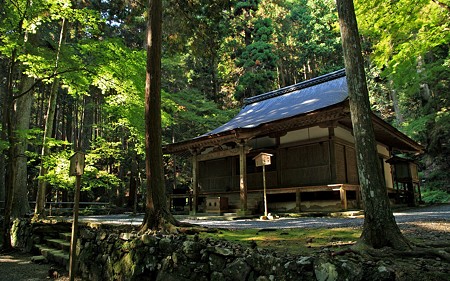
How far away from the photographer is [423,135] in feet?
66.3

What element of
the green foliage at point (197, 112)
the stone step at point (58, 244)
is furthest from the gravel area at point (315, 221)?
the green foliage at point (197, 112)

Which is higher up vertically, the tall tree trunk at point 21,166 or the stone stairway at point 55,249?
the tall tree trunk at point 21,166

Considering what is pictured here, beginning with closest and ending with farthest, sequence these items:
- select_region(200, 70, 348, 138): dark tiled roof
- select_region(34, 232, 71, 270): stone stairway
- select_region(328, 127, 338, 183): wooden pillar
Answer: select_region(34, 232, 71, 270): stone stairway → select_region(328, 127, 338, 183): wooden pillar → select_region(200, 70, 348, 138): dark tiled roof

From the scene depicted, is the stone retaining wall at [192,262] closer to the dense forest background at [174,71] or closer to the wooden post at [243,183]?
the dense forest background at [174,71]

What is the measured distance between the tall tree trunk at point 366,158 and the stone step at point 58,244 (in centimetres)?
707

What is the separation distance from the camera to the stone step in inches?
301

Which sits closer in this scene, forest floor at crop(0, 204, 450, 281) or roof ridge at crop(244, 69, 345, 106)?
forest floor at crop(0, 204, 450, 281)

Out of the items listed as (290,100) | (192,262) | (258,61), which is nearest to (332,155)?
(290,100)

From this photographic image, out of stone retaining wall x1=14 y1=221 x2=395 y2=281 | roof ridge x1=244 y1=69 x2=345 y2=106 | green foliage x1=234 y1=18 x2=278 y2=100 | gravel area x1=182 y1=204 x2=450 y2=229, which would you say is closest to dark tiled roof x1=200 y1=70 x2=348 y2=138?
roof ridge x1=244 y1=69 x2=345 y2=106

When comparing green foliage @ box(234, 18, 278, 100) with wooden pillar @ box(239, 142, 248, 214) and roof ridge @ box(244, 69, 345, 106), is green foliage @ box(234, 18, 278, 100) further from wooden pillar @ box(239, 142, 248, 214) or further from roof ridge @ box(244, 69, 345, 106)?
wooden pillar @ box(239, 142, 248, 214)

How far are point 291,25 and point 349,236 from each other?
87.2 ft

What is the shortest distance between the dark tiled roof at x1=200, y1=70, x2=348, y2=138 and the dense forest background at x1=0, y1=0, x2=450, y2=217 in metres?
1.92

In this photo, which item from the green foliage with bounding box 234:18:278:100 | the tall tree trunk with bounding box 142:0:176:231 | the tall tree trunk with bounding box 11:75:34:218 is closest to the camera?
the tall tree trunk with bounding box 142:0:176:231

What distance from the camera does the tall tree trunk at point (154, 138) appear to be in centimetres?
559
